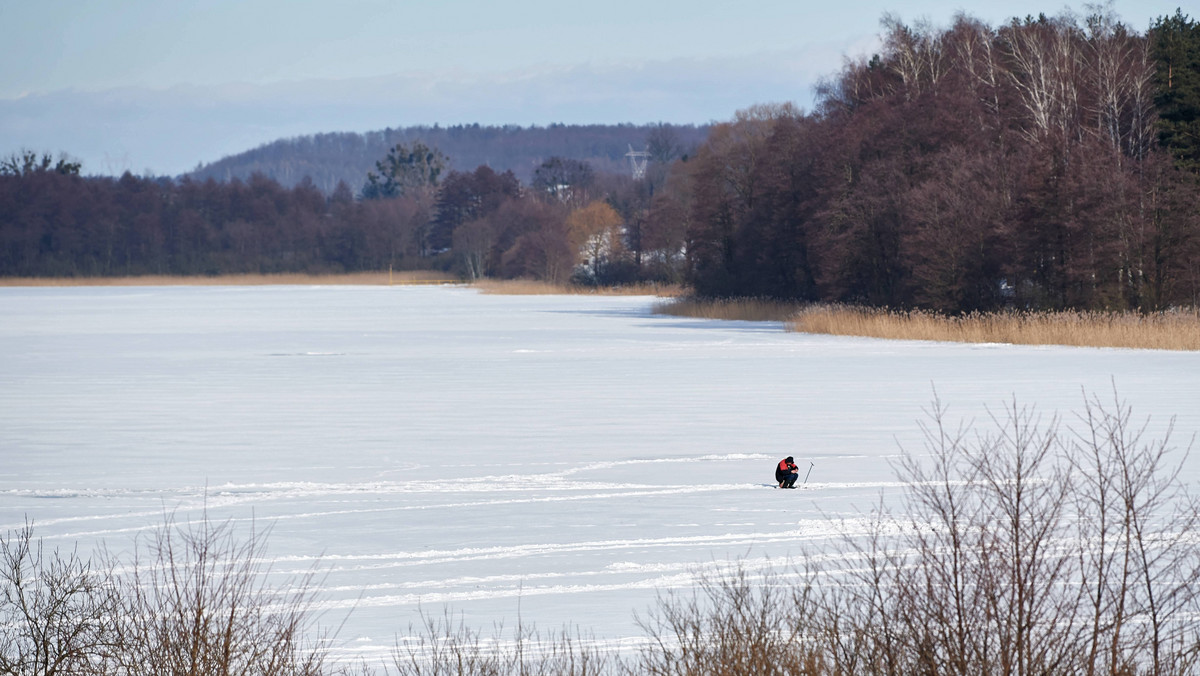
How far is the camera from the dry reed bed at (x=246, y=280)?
114m

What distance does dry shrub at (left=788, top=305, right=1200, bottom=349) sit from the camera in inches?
1193

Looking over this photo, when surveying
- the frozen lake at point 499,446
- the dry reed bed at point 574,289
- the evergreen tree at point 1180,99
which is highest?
the evergreen tree at point 1180,99

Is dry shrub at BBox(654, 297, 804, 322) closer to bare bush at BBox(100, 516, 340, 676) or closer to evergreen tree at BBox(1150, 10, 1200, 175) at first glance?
evergreen tree at BBox(1150, 10, 1200, 175)

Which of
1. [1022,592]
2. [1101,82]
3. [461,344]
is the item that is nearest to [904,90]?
[1101,82]

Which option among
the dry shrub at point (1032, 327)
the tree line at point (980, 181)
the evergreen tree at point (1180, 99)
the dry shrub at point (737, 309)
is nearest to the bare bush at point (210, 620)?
the dry shrub at point (1032, 327)

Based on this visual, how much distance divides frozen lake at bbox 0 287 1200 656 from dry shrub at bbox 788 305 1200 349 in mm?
1209

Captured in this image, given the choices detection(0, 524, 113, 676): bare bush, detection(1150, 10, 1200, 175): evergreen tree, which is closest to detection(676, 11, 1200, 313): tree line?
detection(1150, 10, 1200, 175): evergreen tree

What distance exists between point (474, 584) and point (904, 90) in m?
42.9

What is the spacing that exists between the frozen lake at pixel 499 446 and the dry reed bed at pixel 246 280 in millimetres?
82086

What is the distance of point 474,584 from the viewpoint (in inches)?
338

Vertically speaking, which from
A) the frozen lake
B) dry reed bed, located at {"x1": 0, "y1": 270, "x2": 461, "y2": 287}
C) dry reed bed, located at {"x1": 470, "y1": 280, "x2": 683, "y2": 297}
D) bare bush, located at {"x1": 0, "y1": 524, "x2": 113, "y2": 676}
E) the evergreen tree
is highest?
the evergreen tree

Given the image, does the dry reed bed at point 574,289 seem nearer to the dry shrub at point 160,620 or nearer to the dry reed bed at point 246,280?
the dry reed bed at point 246,280

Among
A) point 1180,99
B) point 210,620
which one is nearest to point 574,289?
point 1180,99

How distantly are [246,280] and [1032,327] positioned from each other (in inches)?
3691
